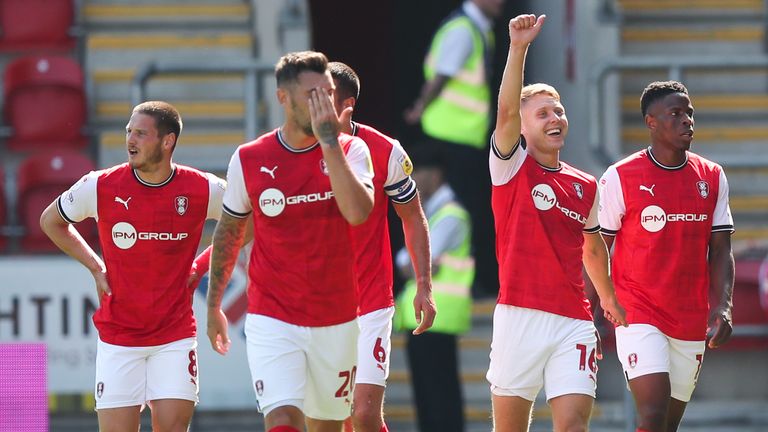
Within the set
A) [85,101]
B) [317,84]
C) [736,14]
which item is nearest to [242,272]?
[85,101]

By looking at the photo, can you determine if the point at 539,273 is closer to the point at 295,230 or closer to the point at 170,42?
the point at 295,230

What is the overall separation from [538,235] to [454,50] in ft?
14.0

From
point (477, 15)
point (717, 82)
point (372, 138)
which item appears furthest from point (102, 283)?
point (717, 82)

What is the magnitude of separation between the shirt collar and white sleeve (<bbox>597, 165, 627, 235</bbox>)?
366 centimetres

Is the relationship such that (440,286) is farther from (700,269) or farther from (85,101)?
(85,101)

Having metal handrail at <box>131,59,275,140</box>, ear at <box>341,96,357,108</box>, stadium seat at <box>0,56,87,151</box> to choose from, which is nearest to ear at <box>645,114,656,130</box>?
ear at <box>341,96,357,108</box>

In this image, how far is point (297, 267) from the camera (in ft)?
22.7

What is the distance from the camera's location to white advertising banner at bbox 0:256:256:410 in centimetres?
1135

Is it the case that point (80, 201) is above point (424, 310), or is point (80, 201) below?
above

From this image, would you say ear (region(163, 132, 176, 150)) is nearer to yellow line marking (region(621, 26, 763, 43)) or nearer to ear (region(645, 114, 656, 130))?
ear (region(645, 114, 656, 130))

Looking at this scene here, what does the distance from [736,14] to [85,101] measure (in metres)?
6.42

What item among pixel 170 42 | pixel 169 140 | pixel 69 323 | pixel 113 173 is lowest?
pixel 69 323

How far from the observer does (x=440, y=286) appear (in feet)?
36.1

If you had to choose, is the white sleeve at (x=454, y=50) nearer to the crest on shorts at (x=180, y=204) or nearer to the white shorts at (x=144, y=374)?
the crest on shorts at (x=180, y=204)
